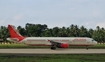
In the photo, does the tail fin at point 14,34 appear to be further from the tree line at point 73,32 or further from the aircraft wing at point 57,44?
the tree line at point 73,32

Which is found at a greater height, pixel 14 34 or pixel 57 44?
pixel 14 34

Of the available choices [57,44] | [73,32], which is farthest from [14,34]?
[73,32]

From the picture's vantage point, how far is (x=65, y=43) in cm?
5850

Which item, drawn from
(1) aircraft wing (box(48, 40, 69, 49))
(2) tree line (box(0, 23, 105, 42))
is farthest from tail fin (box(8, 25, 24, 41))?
(2) tree line (box(0, 23, 105, 42))

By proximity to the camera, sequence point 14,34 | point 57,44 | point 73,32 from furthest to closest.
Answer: point 73,32, point 14,34, point 57,44

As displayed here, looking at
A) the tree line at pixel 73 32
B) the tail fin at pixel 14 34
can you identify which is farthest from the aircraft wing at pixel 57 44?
the tree line at pixel 73 32

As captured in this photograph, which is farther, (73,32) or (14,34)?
(73,32)

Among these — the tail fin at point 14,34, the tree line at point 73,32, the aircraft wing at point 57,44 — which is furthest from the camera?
the tree line at point 73,32

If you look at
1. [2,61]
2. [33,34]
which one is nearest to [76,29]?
[33,34]

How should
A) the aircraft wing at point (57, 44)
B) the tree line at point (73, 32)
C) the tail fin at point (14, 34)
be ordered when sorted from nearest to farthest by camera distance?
the aircraft wing at point (57, 44)
the tail fin at point (14, 34)
the tree line at point (73, 32)

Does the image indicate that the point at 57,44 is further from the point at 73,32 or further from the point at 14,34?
the point at 73,32

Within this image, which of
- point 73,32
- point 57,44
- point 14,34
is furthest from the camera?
point 73,32

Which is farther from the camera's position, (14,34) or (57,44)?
(14,34)

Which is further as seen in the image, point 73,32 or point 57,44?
point 73,32
